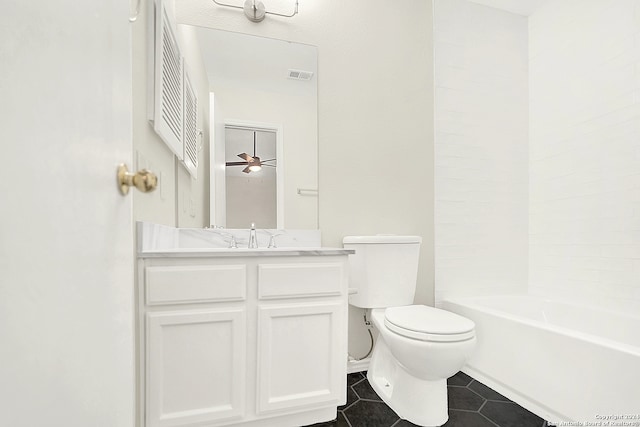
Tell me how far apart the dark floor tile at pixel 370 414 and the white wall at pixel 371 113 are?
0.46m

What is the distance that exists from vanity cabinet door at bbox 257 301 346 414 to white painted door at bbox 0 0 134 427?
882 mm

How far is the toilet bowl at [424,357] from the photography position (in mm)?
1465

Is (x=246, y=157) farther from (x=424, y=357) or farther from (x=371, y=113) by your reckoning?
(x=424, y=357)

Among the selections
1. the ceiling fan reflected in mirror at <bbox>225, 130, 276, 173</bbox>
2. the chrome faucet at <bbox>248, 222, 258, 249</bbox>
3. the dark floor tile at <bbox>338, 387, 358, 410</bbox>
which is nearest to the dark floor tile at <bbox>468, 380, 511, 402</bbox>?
the dark floor tile at <bbox>338, 387, 358, 410</bbox>

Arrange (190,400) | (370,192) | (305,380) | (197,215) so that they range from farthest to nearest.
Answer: (370,192) < (197,215) < (305,380) < (190,400)

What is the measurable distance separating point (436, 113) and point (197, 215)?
1745mm

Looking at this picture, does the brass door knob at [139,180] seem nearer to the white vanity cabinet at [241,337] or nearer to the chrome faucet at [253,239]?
the white vanity cabinet at [241,337]

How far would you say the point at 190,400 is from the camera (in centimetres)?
128

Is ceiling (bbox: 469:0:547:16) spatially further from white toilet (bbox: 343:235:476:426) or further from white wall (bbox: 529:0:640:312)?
white toilet (bbox: 343:235:476:426)

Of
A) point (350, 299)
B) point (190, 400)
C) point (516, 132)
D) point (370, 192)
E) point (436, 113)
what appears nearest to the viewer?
point (190, 400)

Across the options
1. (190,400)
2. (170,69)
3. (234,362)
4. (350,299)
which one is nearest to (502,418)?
(350,299)

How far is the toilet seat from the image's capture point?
147 cm

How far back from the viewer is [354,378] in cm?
205

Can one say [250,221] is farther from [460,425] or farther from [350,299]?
[460,425]
